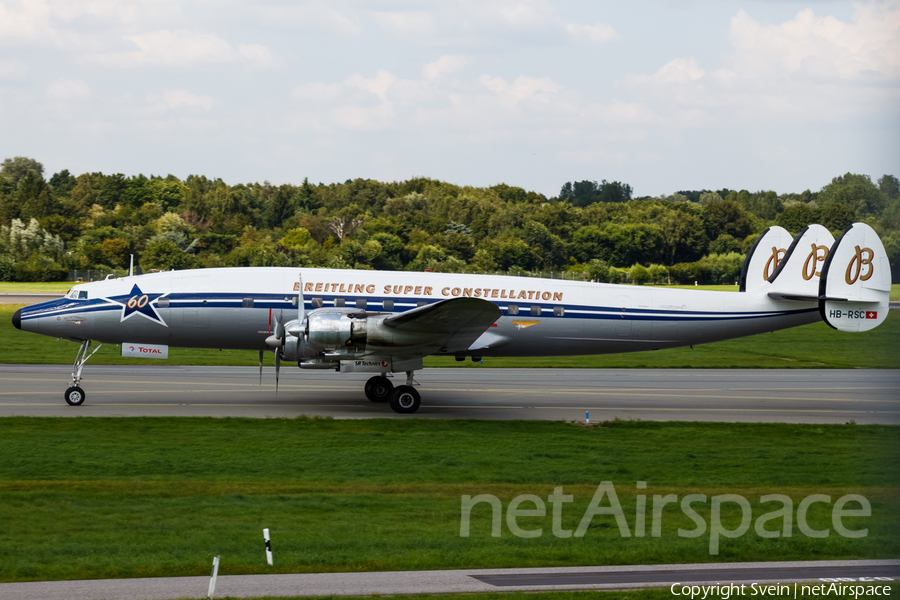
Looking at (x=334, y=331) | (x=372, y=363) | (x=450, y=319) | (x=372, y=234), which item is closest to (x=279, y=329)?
(x=334, y=331)

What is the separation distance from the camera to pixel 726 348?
46906mm

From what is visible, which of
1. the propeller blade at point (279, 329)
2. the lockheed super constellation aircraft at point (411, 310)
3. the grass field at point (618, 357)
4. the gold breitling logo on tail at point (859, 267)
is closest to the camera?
the propeller blade at point (279, 329)

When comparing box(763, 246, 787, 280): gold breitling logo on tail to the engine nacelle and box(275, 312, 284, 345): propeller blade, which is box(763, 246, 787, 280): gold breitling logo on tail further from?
box(275, 312, 284, 345): propeller blade

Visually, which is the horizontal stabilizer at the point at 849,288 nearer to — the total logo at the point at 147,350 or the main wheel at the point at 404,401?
the main wheel at the point at 404,401

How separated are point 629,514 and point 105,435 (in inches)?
482

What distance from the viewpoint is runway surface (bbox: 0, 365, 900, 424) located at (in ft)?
77.0

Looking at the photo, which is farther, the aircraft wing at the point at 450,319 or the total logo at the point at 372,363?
the total logo at the point at 372,363

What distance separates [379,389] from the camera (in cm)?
2481

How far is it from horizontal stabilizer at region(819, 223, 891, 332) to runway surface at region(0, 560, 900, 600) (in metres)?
15.7

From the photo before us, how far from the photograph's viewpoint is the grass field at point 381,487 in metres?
11.2

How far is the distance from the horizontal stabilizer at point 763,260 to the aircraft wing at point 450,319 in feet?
33.9

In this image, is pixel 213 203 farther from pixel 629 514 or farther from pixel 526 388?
pixel 629 514

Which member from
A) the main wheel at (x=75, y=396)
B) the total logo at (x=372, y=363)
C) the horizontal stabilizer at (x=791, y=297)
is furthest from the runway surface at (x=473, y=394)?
the horizontal stabilizer at (x=791, y=297)

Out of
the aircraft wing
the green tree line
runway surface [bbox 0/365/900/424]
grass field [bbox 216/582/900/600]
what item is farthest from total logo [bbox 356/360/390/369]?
the green tree line
